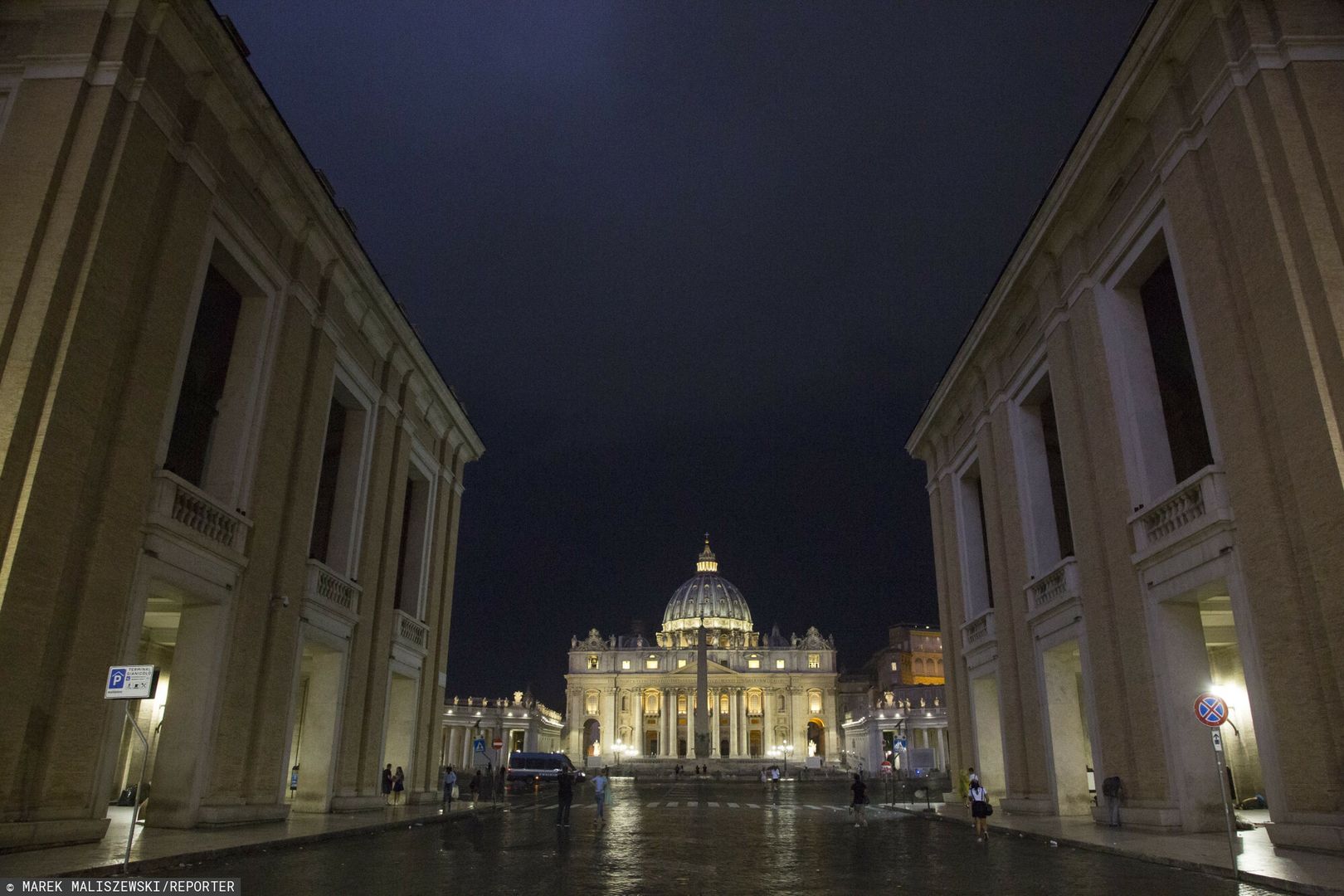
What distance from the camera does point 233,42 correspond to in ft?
58.2

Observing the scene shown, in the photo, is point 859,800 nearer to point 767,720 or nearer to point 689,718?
point 767,720

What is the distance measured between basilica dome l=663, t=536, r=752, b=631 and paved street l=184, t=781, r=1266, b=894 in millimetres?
147903

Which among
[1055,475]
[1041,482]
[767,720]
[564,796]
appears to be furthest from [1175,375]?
[767,720]

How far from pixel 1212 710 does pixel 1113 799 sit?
7746mm

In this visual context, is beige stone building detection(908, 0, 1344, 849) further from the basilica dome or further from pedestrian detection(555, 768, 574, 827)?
the basilica dome

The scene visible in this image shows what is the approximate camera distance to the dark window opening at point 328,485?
25.6m

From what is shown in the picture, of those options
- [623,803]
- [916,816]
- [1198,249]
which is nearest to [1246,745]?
[916,816]

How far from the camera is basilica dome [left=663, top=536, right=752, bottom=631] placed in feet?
566

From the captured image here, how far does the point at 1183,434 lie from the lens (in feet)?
69.7

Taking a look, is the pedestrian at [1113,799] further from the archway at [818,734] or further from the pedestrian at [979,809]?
the archway at [818,734]

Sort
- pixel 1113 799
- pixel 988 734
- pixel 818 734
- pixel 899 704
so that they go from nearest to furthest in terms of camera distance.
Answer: pixel 1113 799 → pixel 988 734 → pixel 899 704 → pixel 818 734

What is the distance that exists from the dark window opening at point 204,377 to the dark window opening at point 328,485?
3873 mm

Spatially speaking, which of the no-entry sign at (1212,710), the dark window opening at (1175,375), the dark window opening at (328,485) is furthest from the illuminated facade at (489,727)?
the no-entry sign at (1212,710)

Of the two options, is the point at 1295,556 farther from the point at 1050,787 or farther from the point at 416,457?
the point at 416,457
